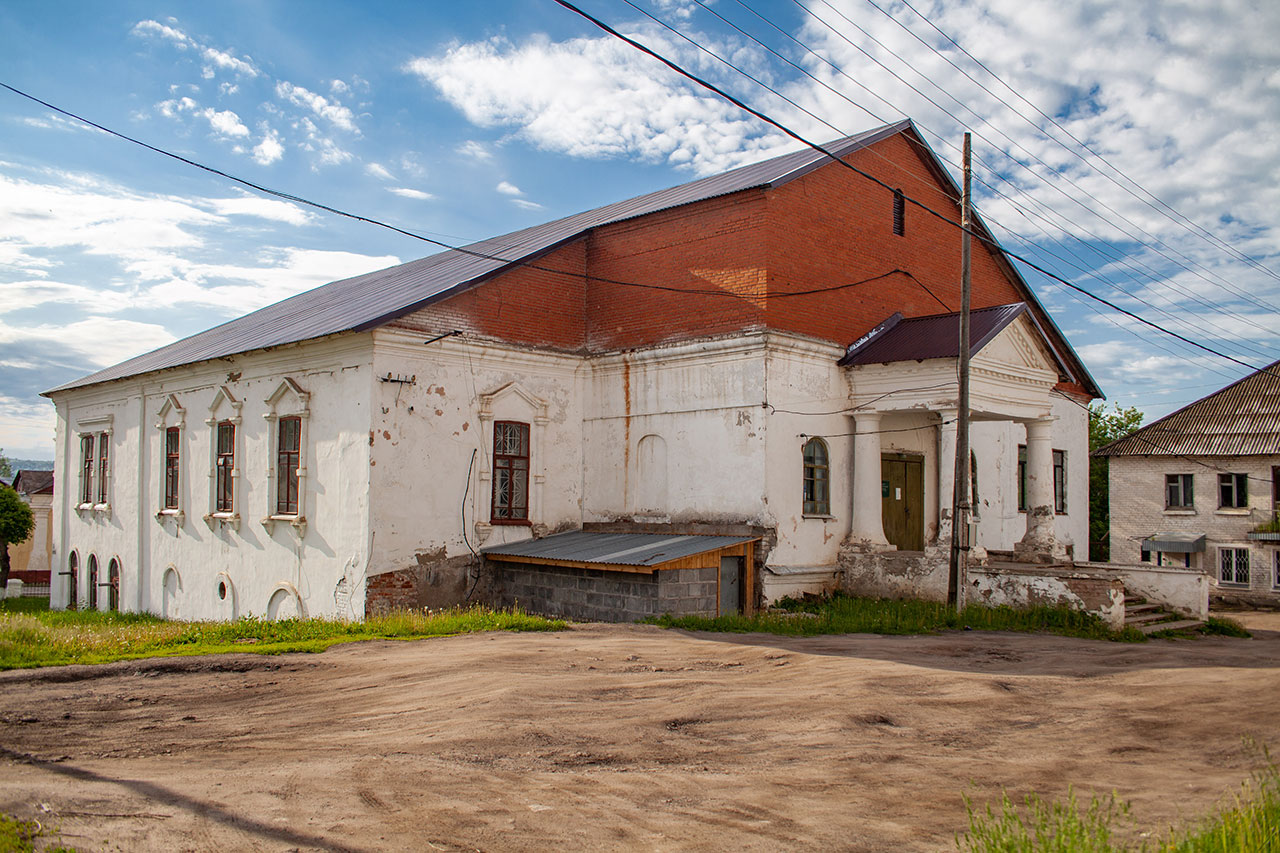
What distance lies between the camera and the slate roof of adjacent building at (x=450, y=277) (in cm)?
1669

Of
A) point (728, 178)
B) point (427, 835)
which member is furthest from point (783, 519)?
point (427, 835)

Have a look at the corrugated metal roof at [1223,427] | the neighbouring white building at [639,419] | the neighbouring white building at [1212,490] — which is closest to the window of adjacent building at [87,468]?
the neighbouring white building at [639,419]

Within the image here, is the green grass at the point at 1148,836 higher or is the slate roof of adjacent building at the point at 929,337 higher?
the slate roof of adjacent building at the point at 929,337

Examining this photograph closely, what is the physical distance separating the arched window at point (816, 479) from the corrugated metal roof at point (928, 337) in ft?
5.36

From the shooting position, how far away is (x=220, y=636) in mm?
12688

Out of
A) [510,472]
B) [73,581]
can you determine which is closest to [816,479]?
[510,472]

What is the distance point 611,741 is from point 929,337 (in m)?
11.1

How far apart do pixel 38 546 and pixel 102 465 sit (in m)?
27.2

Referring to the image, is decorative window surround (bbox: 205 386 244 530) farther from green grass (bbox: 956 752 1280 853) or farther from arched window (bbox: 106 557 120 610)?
green grass (bbox: 956 752 1280 853)

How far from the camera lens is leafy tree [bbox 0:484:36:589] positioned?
113ft

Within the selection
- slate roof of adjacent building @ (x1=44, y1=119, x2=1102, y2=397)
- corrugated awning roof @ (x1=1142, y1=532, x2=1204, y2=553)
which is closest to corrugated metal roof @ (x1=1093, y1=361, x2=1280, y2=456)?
corrugated awning roof @ (x1=1142, y1=532, x2=1204, y2=553)

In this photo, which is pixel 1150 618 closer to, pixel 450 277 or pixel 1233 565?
pixel 450 277

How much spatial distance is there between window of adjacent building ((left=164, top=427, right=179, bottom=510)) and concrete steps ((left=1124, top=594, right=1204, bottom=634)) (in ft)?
60.2

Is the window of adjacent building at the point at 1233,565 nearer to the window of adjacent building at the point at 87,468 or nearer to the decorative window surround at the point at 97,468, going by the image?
the decorative window surround at the point at 97,468
